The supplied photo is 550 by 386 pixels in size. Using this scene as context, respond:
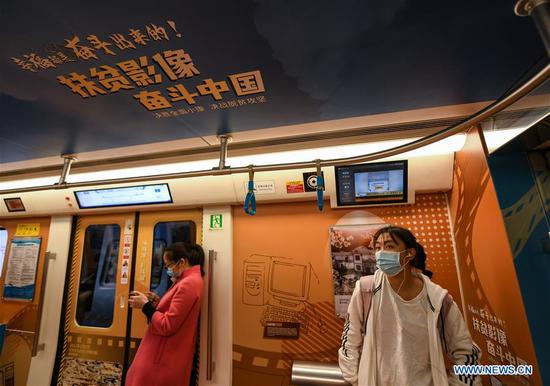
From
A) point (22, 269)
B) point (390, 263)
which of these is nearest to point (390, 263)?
point (390, 263)

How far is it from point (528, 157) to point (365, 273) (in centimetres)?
123

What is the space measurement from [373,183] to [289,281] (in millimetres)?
1071

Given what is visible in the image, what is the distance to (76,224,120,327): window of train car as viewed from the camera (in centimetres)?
267

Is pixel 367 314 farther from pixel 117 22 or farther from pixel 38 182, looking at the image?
pixel 38 182

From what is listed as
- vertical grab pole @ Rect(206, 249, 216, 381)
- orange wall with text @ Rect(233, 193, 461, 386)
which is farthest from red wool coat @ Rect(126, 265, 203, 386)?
orange wall with text @ Rect(233, 193, 461, 386)

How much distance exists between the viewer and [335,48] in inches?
38.9

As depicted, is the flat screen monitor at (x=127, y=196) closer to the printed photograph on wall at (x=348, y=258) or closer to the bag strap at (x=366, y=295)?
the printed photograph on wall at (x=348, y=258)

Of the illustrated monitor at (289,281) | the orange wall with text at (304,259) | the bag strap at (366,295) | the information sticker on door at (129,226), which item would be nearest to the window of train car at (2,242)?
the information sticker on door at (129,226)

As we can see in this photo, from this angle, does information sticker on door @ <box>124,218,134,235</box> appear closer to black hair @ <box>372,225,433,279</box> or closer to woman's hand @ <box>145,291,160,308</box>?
woman's hand @ <box>145,291,160,308</box>

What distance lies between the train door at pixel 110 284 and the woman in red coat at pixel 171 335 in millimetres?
522

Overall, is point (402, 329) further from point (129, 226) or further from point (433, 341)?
point (129, 226)

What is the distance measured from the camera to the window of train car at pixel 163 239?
8.38 ft

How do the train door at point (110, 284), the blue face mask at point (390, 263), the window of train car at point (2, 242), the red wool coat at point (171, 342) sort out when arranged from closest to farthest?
the blue face mask at point (390, 263) → the red wool coat at point (171, 342) → the train door at point (110, 284) → the window of train car at point (2, 242)

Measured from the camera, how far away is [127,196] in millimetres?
2461
